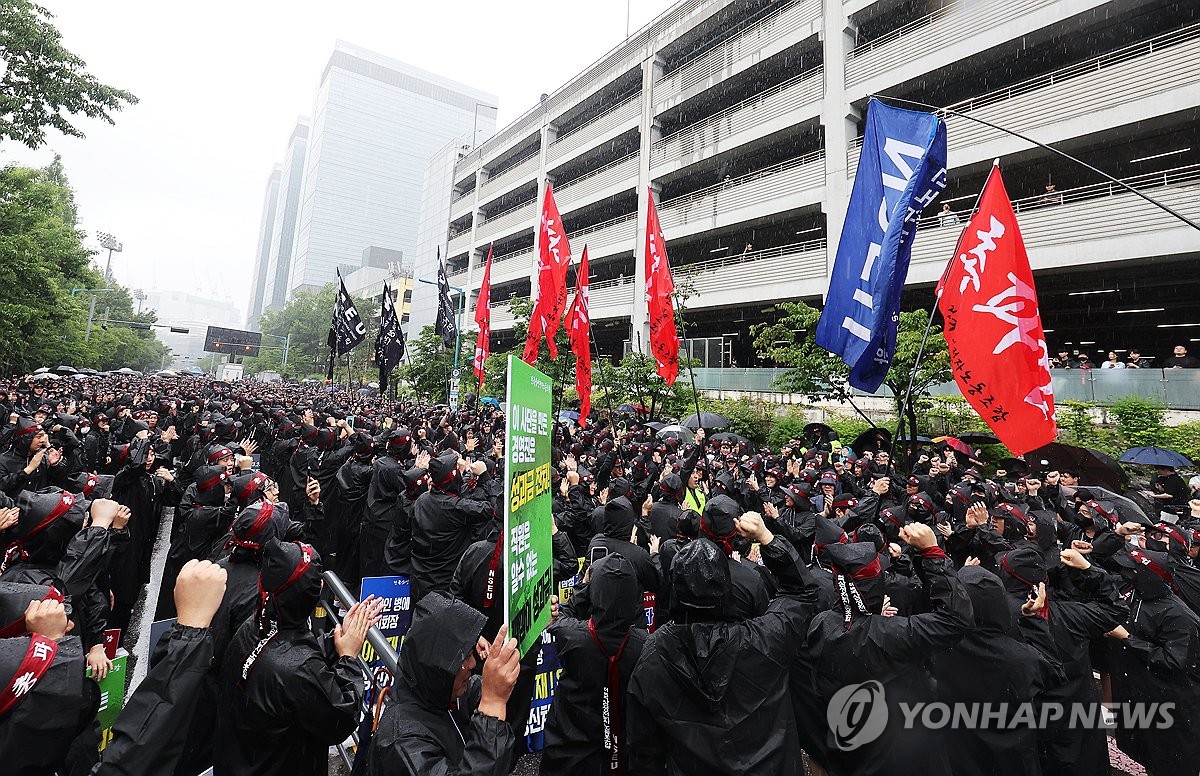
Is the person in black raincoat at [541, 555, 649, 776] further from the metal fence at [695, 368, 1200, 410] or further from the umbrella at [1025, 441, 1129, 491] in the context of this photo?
the metal fence at [695, 368, 1200, 410]

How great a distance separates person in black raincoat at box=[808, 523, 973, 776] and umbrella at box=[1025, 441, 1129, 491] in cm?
799

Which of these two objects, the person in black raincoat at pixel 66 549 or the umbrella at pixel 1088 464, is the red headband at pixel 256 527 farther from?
the umbrella at pixel 1088 464

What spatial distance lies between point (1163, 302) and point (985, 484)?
43.3ft

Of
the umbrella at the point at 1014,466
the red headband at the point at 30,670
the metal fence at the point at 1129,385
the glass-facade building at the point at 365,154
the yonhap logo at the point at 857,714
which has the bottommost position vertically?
the yonhap logo at the point at 857,714

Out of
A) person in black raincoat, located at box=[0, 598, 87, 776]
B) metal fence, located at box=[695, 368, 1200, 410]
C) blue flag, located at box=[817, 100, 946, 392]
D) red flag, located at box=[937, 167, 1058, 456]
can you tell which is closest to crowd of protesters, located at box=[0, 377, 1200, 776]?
person in black raincoat, located at box=[0, 598, 87, 776]

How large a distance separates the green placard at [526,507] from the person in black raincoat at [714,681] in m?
0.63

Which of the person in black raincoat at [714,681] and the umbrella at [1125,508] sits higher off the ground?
the umbrella at [1125,508]

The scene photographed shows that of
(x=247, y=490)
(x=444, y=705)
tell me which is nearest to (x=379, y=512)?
(x=247, y=490)

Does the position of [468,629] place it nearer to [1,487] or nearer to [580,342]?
[1,487]

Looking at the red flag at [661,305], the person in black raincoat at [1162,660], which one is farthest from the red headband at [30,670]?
the red flag at [661,305]

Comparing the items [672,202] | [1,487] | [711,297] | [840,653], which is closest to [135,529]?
[1,487]

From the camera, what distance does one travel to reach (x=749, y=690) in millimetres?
2480

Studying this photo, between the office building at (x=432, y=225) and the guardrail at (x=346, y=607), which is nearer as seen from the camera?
the guardrail at (x=346, y=607)

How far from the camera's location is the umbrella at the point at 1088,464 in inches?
360
